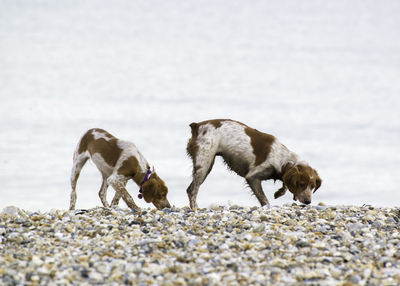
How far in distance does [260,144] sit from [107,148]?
11.6 feet

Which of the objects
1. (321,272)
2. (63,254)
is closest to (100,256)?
(63,254)

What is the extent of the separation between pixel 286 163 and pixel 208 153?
1712mm

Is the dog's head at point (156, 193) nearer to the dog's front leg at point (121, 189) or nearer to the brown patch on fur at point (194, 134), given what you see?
the dog's front leg at point (121, 189)

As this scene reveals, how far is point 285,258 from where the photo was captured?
7.76m

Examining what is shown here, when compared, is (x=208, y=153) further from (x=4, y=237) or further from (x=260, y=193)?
(x=4, y=237)

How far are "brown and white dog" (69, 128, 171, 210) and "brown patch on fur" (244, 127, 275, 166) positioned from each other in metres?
2.11

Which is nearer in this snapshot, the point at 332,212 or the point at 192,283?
the point at 192,283

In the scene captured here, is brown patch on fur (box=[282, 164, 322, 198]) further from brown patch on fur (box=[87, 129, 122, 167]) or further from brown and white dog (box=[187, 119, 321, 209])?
brown patch on fur (box=[87, 129, 122, 167])

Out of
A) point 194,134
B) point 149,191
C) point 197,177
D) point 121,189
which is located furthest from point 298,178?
point 121,189

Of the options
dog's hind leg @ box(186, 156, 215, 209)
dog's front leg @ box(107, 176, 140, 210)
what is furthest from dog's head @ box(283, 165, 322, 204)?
dog's front leg @ box(107, 176, 140, 210)

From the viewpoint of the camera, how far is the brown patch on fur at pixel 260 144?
12422mm

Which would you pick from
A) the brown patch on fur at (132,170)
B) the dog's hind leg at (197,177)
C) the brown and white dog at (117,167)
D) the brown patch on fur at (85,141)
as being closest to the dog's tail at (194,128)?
the dog's hind leg at (197,177)

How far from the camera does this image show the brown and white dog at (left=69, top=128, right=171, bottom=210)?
40.0 feet

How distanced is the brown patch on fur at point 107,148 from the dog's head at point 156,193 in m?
1.19
